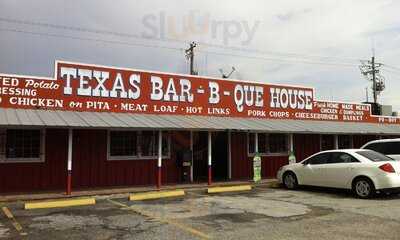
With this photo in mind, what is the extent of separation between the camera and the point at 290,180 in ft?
52.7

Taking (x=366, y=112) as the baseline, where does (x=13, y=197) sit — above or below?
below

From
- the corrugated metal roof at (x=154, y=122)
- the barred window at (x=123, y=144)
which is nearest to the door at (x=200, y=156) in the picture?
the corrugated metal roof at (x=154, y=122)

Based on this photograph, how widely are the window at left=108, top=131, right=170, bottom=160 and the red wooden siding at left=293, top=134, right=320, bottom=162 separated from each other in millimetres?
7225

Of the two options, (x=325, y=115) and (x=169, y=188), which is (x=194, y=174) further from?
(x=325, y=115)

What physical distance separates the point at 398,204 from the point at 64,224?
8.34 meters

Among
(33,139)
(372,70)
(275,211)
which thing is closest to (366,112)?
(275,211)

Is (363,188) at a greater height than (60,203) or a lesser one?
greater

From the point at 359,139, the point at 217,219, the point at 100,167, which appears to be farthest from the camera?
the point at 359,139

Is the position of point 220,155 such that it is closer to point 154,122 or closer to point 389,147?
point 154,122

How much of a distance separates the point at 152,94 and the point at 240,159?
5079mm

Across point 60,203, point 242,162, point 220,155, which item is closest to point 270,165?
point 242,162

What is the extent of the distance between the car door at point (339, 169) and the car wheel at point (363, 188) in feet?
0.93

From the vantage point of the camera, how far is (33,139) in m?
15.2

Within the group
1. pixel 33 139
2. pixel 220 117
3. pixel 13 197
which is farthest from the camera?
pixel 220 117
